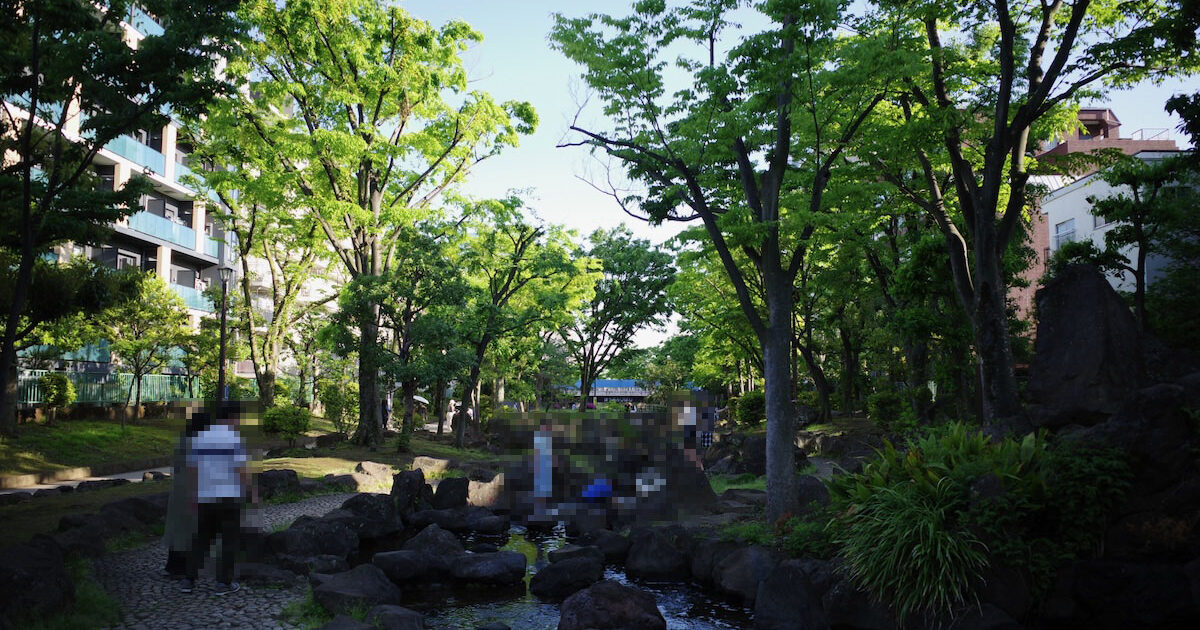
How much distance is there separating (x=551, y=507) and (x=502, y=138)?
1484 cm

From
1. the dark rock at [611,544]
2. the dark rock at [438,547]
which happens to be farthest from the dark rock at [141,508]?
the dark rock at [611,544]

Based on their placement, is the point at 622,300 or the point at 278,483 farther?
the point at 622,300

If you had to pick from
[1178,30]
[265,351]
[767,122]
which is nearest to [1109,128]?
[1178,30]

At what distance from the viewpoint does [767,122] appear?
12656mm

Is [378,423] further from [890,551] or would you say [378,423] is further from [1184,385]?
[1184,385]

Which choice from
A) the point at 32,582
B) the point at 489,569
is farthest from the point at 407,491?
the point at 32,582

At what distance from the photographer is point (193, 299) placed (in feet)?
116

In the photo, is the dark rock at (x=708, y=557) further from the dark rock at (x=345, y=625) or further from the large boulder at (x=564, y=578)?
the dark rock at (x=345, y=625)

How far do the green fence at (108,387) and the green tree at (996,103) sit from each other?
24542 mm

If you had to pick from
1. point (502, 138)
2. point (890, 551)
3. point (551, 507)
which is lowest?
point (551, 507)

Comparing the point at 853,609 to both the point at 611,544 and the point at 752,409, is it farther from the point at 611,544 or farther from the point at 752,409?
the point at 752,409

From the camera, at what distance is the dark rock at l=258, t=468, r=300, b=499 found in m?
14.8

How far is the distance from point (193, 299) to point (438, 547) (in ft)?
99.3

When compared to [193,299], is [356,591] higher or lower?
lower
